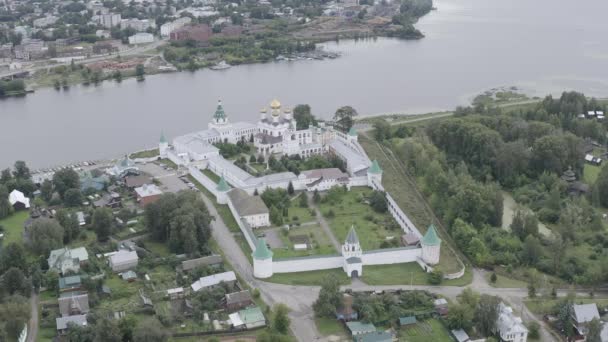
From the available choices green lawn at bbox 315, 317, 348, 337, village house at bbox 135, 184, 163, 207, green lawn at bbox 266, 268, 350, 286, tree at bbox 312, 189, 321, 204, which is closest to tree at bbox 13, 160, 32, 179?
village house at bbox 135, 184, 163, 207

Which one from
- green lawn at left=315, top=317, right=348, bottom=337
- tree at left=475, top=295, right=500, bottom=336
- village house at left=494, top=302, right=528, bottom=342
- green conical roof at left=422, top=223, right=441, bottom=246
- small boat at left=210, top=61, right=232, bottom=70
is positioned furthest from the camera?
small boat at left=210, top=61, right=232, bottom=70

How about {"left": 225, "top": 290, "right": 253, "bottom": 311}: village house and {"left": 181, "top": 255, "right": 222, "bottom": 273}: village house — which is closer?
{"left": 225, "top": 290, "right": 253, "bottom": 311}: village house

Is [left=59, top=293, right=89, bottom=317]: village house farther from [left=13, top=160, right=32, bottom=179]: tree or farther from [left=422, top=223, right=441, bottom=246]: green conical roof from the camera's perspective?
[left=13, top=160, right=32, bottom=179]: tree


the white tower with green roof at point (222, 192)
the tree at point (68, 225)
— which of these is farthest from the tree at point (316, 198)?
the tree at point (68, 225)

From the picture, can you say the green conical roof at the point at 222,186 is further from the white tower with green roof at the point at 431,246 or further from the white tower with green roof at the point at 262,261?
the white tower with green roof at the point at 431,246

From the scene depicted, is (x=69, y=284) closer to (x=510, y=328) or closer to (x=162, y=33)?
(x=510, y=328)

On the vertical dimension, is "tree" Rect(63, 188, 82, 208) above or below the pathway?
above

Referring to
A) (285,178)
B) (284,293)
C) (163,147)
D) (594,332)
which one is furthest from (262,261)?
(163,147)

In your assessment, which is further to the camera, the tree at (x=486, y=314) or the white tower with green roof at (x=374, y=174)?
the white tower with green roof at (x=374, y=174)
